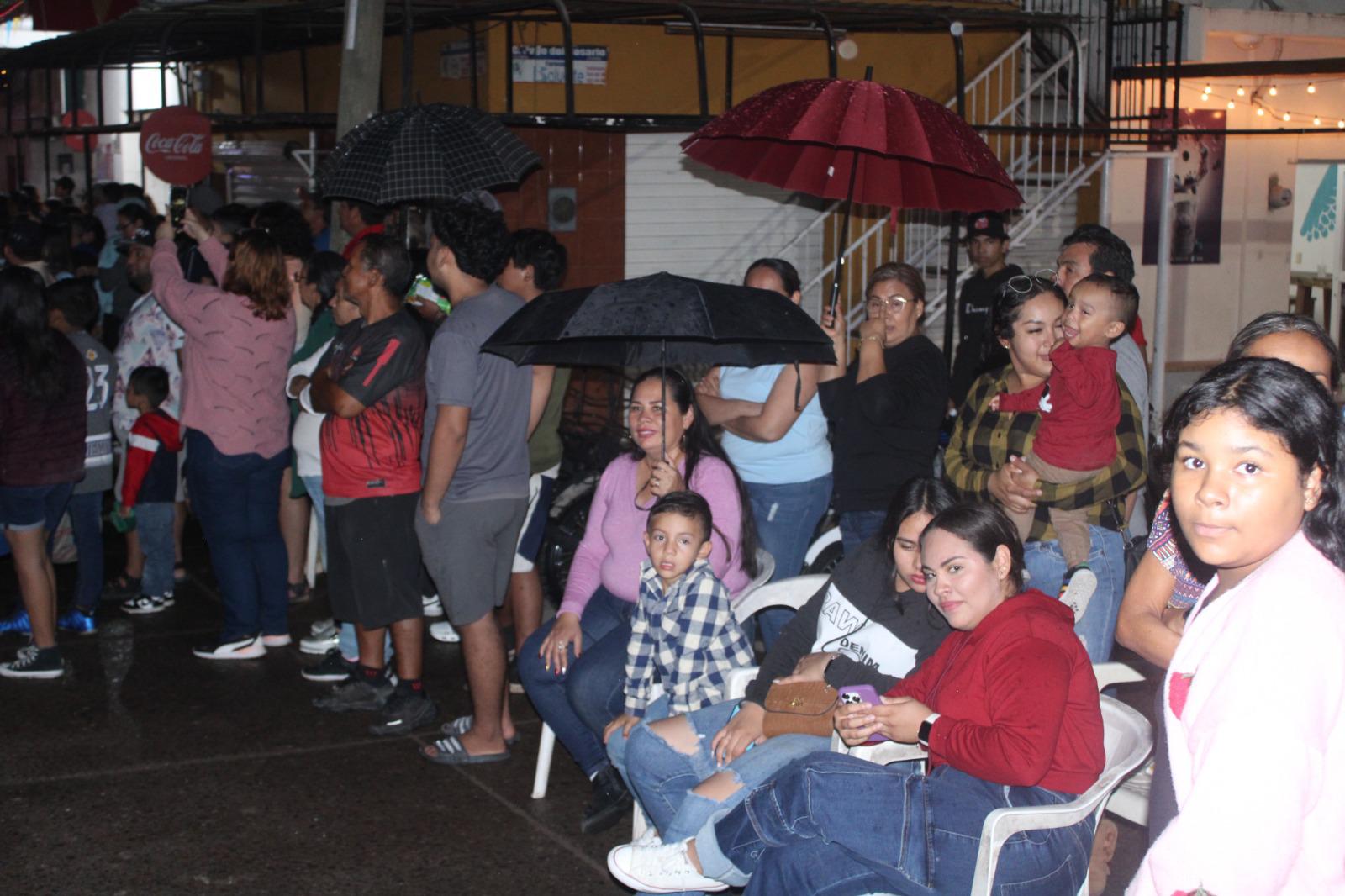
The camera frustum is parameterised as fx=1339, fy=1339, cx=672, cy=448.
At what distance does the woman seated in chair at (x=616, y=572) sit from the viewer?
4.53 m

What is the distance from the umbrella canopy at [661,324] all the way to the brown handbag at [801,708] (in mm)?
1111

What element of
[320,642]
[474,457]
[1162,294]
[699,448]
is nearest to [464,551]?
[474,457]

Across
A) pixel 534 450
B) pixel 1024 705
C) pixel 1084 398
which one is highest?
pixel 1084 398

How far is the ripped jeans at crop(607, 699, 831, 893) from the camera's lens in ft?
11.9

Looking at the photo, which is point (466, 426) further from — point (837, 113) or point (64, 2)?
point (64, 2)

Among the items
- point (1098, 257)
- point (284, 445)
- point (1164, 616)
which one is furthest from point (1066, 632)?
point (284, 445)

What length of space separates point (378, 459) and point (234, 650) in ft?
5.58

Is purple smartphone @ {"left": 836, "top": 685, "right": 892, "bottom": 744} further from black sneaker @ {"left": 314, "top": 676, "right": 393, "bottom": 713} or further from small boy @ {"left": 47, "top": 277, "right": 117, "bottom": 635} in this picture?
small boy @ {"left": 47, "top": 277, "right": 117, "bottom": 635}

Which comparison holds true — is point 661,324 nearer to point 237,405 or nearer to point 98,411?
point 237,405

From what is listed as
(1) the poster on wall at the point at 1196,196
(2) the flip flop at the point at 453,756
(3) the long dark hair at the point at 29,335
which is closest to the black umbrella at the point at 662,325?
(2) the flip flop at the point at 453,756

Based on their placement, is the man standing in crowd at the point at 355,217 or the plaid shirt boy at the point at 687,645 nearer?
the plaid shirt boy at the point at 687,645

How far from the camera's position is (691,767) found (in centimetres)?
390

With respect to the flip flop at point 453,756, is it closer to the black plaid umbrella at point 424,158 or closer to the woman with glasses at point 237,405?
the woman with glasses at point 237,405

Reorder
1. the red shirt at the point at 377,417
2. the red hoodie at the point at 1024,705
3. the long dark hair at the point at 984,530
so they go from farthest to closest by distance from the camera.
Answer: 1. the red shirt at the point at 377,417
2. the long dark hair at the point at 984,530
3. the red hoodie at the point at 1024,705
